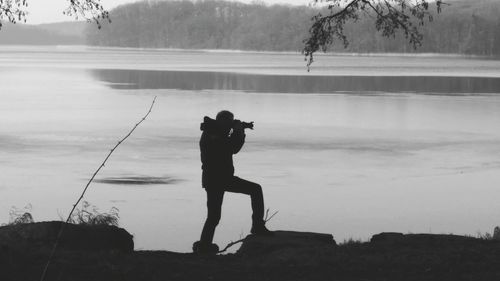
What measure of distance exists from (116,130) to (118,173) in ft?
33.8

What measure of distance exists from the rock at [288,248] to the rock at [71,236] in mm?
1342

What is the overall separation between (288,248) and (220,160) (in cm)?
122

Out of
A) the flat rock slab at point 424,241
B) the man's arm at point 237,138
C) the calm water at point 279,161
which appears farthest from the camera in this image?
the calm water at point 279,161

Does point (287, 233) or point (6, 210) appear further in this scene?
point (6, 210)

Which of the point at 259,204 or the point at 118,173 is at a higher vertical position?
the point at 259,204

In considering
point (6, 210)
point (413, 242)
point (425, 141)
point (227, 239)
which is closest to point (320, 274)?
point (413, 242)

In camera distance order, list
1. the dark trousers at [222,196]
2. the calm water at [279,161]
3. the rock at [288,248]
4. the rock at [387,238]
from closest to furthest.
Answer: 1. the rock at [288,248]
2. the dark trousers at [222,196]
3. the rock at [387,238]
4. the calm water at [279,161]

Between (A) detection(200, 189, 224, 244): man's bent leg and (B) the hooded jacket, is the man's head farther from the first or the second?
(A) detection(200, 189, 224, 244): man's bent leg

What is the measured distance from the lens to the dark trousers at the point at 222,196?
9156 mm

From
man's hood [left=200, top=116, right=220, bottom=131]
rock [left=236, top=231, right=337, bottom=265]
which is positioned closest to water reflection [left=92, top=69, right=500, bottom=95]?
rock [left=236, top=231, right=337, bottom=265]

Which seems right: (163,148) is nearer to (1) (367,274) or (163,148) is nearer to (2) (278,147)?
(2) (278,147)

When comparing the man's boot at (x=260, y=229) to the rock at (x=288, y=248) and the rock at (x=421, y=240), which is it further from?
the rock at (x=421, y=240)

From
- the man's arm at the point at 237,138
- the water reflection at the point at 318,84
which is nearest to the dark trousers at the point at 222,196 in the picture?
the man's arm at the point at 237,138

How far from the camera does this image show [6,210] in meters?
15.5
